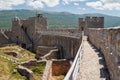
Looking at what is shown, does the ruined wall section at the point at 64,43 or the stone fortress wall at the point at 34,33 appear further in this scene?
the stone fortress wall at the point at 34,33

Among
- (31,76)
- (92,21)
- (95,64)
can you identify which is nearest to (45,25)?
(92,21)

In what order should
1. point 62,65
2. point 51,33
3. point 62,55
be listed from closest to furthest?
point 62,65 < point 62,55 < point 51,33

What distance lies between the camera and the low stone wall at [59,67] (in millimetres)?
28953

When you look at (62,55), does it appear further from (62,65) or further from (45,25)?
(45,25)

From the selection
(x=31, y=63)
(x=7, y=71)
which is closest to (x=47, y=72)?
(x=31, y=63)

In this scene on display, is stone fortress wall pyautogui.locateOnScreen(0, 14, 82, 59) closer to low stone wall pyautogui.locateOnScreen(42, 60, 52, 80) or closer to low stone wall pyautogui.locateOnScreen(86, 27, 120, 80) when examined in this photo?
low stone wall pyautogui.locateOnScreen(42, 60, 52, 80)

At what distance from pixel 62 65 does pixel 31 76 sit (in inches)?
151

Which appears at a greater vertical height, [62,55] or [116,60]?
[116,60]

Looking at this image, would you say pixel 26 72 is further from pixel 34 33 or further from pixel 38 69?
pixel 34 33

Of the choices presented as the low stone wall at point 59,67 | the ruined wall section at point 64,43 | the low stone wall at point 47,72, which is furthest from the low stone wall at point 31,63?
the ruined wall section at point 64,43

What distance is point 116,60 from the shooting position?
292 inches

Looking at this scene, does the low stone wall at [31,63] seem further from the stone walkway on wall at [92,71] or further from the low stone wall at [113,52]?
the low stone wall at [113,52]

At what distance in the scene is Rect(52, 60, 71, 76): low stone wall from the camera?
28953 millimetres

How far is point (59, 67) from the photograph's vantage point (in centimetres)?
2923
